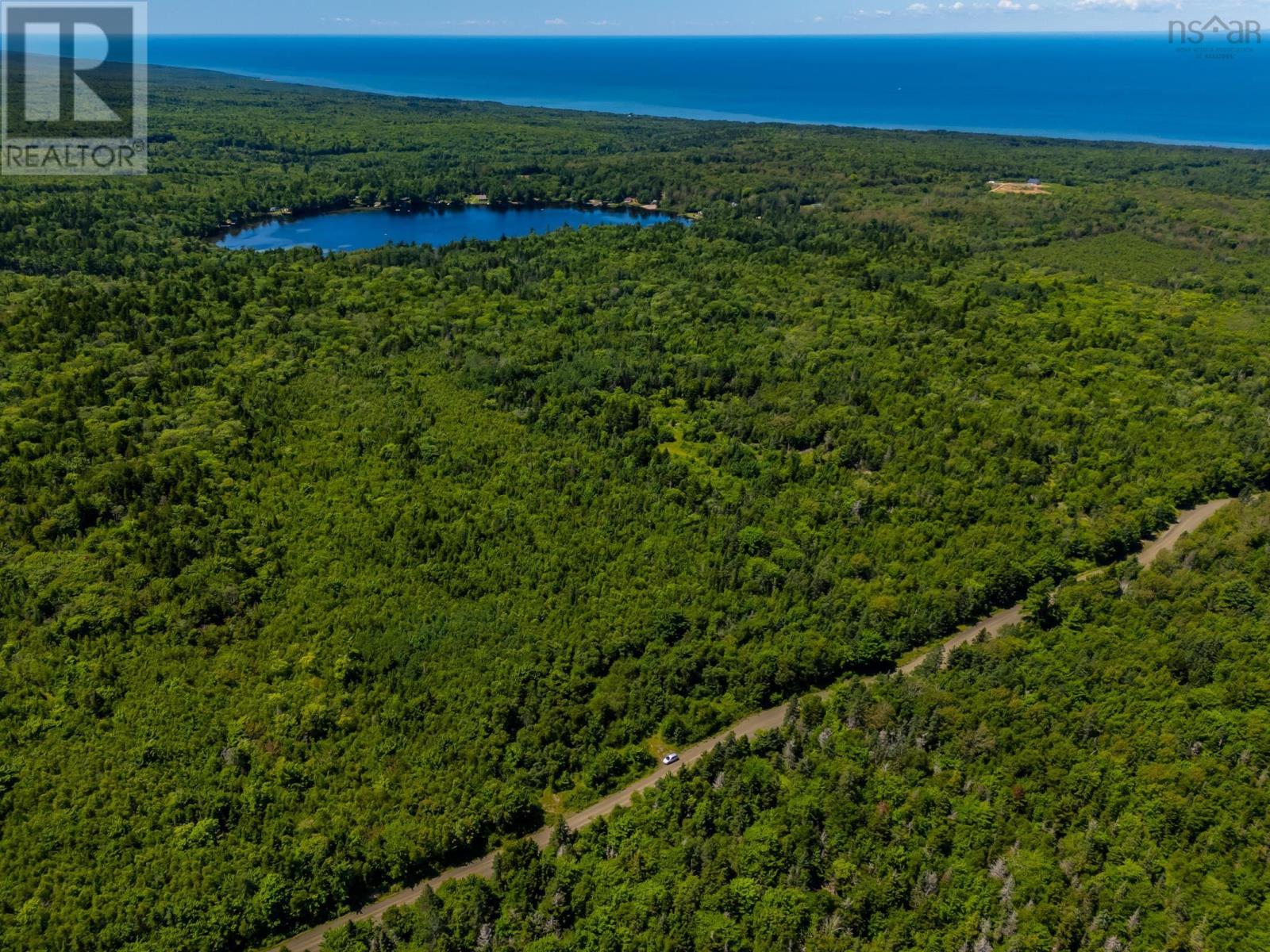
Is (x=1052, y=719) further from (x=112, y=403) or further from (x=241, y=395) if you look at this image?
(x=112, y=403)

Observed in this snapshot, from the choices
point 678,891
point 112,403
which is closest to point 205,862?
point 678,891

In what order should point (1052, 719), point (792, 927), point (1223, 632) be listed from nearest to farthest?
A: point (792, 927)
point (1052, 719)
point (1223, 632)

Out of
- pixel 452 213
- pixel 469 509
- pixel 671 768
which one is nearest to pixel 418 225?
pixel 452 213

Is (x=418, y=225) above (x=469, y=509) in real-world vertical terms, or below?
above

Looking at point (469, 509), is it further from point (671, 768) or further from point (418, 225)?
point (418, 225)

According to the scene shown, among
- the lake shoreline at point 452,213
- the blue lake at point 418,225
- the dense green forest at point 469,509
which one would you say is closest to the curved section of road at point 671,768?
the dense green forest at point 469,509

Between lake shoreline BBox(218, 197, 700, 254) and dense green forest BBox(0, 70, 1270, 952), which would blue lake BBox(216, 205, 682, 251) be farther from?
dense green forest BBox(0, 70, 1270, 952)

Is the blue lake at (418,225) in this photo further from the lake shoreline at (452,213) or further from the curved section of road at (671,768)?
the curved section of road at (671,768)

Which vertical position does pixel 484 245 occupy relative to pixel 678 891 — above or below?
above

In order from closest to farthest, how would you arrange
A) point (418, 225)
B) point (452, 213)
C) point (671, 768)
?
point (671, 768)
point (418, 225)
point (452, 213)
